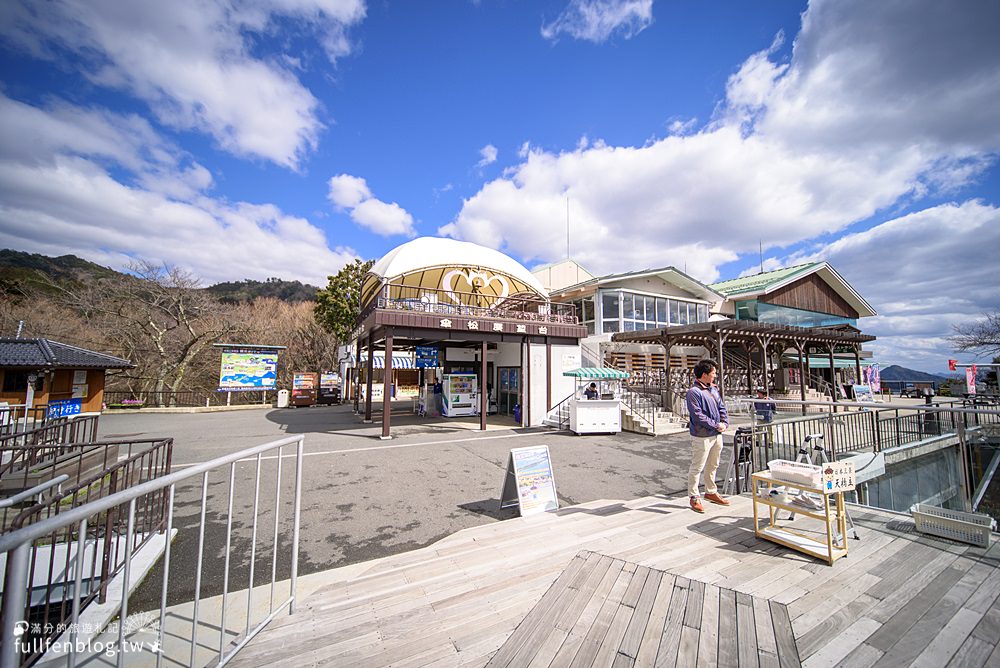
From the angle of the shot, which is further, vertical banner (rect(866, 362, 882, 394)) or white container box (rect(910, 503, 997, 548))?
vertical banner (rect(866, 362, 882, 394))

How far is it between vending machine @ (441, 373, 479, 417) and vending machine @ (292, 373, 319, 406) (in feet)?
33.8

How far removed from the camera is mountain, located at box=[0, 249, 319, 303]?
2245 centimetres

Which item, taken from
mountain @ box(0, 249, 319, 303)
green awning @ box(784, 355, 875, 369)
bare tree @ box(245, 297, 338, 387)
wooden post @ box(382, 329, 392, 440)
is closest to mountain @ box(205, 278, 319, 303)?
mountain @ box(0, 249, 319, 303)

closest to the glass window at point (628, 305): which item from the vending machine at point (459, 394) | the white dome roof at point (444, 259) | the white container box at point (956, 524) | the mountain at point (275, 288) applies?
the white dome roof at point (444, 259)

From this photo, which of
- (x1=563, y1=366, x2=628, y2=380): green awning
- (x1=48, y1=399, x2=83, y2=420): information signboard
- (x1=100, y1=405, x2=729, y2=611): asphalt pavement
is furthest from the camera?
(x1=563, y1=366, x2=628, y2=380): green awning

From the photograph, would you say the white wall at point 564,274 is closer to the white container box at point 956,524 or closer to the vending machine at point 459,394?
the vending machine at point 459,394

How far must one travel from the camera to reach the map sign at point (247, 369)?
20562 mm

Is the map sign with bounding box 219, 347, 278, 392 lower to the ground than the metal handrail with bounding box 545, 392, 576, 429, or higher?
higher

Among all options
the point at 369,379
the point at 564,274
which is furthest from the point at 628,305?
the point at 369,379

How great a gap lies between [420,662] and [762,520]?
13.2 ft

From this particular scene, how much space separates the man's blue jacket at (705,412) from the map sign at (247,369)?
22922mm

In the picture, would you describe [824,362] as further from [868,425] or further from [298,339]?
[298,339]

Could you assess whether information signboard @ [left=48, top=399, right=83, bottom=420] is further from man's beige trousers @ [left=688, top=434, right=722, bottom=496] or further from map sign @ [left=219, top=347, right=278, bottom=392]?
man's beige trousers @ [left=688, top=434, right=722, bottom=496]

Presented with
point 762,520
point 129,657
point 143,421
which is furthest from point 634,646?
point 143,421
